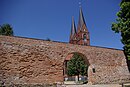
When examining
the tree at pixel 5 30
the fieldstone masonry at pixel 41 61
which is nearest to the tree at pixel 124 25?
the fieldstone masonry at pixel 41 61

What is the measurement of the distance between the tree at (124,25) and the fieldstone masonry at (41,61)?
2750mm

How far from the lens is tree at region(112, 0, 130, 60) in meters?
16.0

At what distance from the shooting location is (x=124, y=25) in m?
16.2

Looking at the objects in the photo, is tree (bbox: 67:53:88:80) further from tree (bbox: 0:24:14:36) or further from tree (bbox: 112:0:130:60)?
tree (bbox: 0:24:14:36)

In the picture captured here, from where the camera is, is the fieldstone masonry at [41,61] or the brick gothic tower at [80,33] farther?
the brick gothic tower at [80,33]

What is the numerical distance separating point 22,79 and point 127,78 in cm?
1119

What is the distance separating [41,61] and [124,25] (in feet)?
31.9

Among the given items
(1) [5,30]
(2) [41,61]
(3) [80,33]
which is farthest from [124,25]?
(3) [80,33]

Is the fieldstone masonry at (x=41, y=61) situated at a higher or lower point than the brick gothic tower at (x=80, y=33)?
lower

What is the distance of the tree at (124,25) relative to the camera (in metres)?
16.0

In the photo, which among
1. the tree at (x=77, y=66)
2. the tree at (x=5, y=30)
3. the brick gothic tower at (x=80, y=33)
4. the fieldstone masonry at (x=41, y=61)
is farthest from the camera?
the brick gothic tower at (x=80, y=33)

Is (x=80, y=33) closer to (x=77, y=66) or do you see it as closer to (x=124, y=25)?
(x=77, y=66)

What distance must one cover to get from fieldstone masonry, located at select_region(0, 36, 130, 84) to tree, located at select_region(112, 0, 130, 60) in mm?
2750

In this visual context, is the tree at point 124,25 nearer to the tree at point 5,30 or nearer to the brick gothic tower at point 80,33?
the tree at point 5,30
